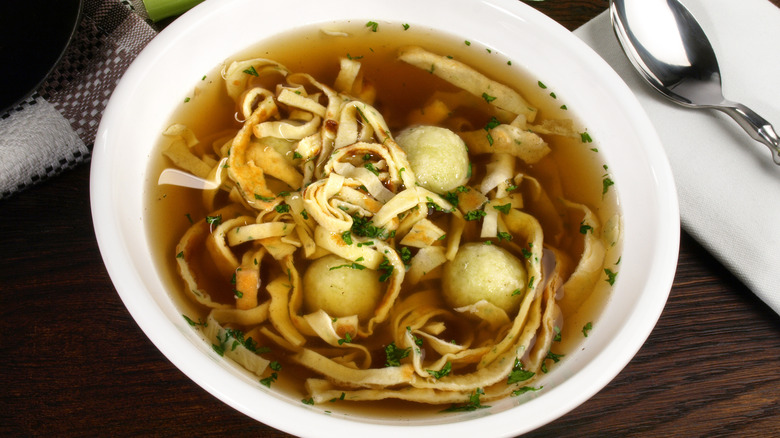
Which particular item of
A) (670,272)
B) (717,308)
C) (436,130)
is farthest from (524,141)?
(717,308)

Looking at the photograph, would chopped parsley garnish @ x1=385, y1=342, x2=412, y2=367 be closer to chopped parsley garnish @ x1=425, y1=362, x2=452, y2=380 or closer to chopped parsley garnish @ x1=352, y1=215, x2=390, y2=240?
Result: chopped parsley garnish @ x1=425, y1=362, x2=452, y2=380

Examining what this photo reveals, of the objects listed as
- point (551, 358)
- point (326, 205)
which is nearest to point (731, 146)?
point (551, 358)

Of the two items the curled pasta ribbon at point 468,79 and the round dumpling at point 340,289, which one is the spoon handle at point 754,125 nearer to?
the curled pasta ribbon at point 468,79

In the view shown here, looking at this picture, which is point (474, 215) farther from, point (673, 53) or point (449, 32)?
point (673, 53)

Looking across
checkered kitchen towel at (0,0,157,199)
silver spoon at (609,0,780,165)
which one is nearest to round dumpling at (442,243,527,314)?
silver spoon at (609,0,780,165)

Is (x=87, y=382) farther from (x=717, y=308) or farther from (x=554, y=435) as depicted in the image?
(x=717, y=308)

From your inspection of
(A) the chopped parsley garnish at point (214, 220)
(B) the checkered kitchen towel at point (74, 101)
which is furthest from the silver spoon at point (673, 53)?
(B) the checkered kitchen towel at point (74, 101)

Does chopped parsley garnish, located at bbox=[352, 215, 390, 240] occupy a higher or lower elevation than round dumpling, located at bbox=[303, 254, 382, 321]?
higher
